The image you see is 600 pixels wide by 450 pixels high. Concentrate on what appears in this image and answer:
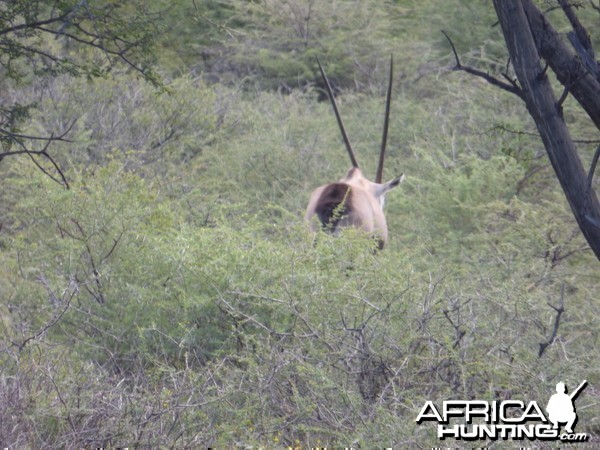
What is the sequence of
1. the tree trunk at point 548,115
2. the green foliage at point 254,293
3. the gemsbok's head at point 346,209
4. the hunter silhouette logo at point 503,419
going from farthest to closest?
the gemsbok's head at point 346,209 < the green foliage at point 254,293 < the tree trunk at point 548,115 < the hunter silhouette logo at point 503,419

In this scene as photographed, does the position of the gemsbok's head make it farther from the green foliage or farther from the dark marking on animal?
the green foliage

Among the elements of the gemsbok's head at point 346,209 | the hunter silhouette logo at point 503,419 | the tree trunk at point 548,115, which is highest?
the tree trunk at point 548,115

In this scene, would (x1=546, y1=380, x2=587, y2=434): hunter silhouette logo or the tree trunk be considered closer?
(x1=546, y1=380, x2=587, y2=434): hunter silhouette logo

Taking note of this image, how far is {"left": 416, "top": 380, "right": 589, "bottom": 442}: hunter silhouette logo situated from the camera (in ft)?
12.3

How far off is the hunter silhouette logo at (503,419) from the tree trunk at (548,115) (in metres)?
0.62

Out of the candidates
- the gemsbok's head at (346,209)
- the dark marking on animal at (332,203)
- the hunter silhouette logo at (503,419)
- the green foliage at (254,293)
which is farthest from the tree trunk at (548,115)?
the dark marking on animal at (332,203)

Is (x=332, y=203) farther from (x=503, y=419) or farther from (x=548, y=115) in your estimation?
(x=503, y=419)

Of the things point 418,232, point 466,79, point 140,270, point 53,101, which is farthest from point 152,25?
point 466,79

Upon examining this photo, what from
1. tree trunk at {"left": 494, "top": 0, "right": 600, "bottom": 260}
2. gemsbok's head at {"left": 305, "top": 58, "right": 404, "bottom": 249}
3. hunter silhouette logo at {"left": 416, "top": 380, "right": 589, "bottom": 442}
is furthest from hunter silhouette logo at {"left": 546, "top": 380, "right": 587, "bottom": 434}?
gemsbok's head at {"left": 305, "top": 58, "right": 404, "bottom": 249}

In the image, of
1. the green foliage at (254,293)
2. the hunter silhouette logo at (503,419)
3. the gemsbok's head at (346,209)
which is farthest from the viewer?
the gemsbok's head at (346,209)

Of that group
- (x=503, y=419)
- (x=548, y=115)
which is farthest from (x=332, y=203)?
(x=503, y=419)

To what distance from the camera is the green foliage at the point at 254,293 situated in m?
4.18

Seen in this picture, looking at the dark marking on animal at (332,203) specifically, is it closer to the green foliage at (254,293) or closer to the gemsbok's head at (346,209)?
the gemsbok's head at (346,209)

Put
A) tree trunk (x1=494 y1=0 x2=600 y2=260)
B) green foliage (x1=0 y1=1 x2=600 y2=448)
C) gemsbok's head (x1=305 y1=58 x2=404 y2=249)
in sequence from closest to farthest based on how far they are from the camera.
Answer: tree trunk (x1=494 y1=0 x2=600 y2=260) < green foliage (x1=0 y1=1 x2=600 y2=448) < gemsbok's head (x1=305 y1=58 x2=404 y2=249)
